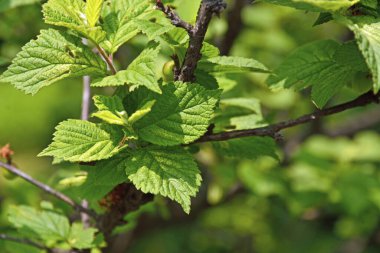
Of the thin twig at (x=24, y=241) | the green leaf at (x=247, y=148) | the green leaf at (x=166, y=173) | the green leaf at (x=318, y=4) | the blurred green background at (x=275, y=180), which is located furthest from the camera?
the blurred green background at (x=275, y=180)

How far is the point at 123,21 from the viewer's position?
1.20 meters

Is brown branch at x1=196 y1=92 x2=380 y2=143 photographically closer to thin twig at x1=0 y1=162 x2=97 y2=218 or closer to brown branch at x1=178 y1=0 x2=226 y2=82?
brown branch at x1=178 y1=0 x2=226 y2=82

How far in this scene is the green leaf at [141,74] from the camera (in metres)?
1.08

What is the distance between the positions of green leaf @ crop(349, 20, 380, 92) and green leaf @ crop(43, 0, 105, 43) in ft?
1.59

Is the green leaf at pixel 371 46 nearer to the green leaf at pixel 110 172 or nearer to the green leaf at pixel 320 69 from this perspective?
the green leaf at pixel 320 69

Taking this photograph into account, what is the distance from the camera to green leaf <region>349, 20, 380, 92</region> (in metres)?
1.01

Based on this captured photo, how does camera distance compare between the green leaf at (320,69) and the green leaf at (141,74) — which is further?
the green leaf at (320,69)

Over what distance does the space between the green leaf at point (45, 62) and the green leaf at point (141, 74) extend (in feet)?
0.23

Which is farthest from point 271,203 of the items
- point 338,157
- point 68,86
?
point 68,86

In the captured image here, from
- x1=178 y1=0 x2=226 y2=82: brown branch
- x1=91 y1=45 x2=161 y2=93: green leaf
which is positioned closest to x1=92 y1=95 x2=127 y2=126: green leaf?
x1=91 y1=45 x2=161 y2=93: green leaf

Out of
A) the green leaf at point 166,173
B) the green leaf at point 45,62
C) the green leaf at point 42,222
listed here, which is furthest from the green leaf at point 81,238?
the green leaf at point 45,62

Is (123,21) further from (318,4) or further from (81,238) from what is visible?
(81,238)

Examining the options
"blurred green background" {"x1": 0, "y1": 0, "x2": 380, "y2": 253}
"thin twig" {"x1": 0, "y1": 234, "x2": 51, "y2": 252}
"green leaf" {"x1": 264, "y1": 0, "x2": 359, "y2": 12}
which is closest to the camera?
"green leaf" {"x1": 264, "y1": 0, "x2": 359, "y2": 12}

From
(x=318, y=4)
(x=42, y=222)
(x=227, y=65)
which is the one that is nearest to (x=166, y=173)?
(x=227, y=65)
